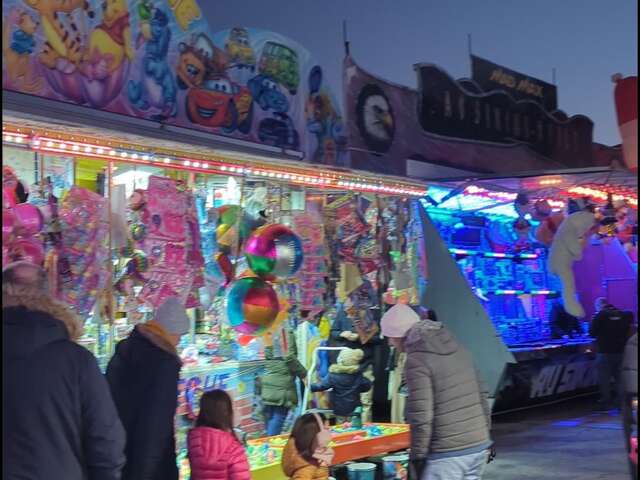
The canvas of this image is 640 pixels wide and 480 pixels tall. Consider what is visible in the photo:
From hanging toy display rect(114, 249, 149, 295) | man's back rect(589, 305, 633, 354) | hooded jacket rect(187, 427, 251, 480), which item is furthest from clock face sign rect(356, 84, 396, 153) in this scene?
hooded jacket rect(187, 427, 251, 480)

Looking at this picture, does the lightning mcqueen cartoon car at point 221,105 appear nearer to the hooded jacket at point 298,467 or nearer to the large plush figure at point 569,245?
the hooded jacket at point 298,467

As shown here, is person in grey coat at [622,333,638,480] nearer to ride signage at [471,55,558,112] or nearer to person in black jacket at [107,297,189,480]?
person in black jacket at [107,297,189,480]

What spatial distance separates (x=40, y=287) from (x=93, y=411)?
22.6 inches

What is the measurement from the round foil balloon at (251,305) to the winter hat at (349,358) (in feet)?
4.06

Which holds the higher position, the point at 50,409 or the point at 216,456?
the point at 50,409

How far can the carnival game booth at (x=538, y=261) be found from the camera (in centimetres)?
1013

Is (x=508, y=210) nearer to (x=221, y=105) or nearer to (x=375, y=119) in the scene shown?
(x=375, y=119)

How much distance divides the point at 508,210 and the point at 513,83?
2.07 m

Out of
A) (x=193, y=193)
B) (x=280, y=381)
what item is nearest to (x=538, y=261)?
(x=280, y=381)

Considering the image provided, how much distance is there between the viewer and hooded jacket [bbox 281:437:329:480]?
20.0 ft

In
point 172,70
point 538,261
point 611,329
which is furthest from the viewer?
point 538,261

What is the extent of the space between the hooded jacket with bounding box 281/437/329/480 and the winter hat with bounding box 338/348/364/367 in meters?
2.18

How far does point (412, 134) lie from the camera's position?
11523 millimetres

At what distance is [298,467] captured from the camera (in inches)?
241
